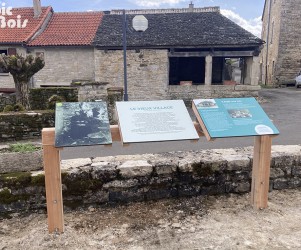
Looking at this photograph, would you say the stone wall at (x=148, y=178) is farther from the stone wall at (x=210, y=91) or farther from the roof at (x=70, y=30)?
the roof at (x=70, y=30)

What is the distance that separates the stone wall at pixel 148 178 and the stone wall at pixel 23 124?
578 cm

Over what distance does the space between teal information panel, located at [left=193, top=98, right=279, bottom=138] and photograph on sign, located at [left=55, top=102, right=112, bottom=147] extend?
120cm

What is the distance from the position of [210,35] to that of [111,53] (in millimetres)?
5558

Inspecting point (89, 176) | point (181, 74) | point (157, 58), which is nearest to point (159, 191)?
point (89, 176)

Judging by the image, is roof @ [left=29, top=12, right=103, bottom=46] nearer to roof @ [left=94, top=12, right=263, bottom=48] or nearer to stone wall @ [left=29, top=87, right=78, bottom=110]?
roof @ [left=94, top=12, right=263, bottom=48]

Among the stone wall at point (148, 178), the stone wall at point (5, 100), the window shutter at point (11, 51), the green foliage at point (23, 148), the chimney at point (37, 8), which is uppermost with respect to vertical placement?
the chimney at point (37, 8)

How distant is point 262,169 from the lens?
3740 mm

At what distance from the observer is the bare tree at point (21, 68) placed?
10141mm

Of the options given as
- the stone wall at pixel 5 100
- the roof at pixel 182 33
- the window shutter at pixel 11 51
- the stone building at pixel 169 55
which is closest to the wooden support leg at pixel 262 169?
the stone wall at pixel 5 100

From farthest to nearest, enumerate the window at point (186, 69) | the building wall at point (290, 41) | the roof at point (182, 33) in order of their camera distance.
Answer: the building wall at point (290, 41)
the window at point (186, 69)
the roof at point (182, 33)

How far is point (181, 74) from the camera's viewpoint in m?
20.2

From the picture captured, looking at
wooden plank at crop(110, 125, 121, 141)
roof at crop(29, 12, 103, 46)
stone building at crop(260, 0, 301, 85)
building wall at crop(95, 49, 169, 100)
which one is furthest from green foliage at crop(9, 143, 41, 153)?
Result: stone building at crop(260, 0, 301, 85)

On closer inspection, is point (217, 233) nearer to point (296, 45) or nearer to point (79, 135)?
point (79, 135)

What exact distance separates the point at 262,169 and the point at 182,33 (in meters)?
14.6
